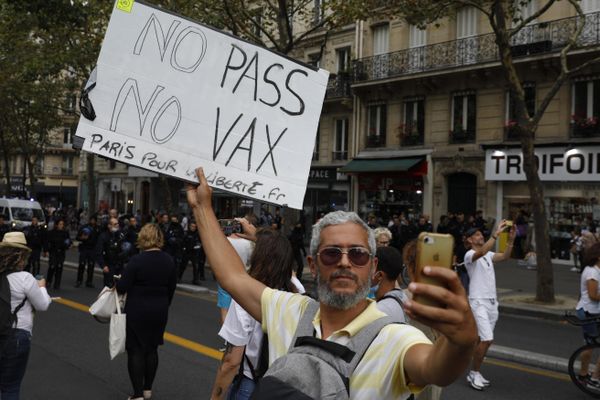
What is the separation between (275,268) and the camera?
3.77m

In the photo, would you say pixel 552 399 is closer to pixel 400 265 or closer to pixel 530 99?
pixel 400 265

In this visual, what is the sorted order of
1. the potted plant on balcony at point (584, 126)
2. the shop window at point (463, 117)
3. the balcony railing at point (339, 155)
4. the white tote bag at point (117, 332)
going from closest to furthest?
the white tote bag at point (117, 332)
the potted plant on balcony at point (584, 126)
the shop window at point (463, 117)
the balcony railing at point (339, 155)

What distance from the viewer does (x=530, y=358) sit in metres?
7.60

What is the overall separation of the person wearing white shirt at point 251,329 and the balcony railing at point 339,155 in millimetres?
24305

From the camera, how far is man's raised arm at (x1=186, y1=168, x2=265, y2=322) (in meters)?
2.43

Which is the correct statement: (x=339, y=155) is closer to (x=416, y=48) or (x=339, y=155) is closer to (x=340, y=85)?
(x=340, y=85)

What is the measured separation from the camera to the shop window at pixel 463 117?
888 inches

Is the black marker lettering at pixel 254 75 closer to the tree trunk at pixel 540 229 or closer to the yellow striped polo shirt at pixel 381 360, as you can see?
the yellow striped polo shirt at pixel 381 360

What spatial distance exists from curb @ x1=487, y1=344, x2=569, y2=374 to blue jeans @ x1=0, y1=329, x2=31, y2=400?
5.93 metres

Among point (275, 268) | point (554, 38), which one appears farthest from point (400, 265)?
point (554, 38)

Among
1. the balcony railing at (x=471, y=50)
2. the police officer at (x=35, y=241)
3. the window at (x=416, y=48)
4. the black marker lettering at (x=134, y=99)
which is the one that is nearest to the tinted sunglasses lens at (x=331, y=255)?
the black marker lettering at (x=134, y=99)

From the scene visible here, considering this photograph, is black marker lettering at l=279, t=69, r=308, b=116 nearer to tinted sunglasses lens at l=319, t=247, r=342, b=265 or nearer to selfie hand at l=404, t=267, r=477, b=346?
tinted sunglasses lens at l=319, t=247, r=342, b=265

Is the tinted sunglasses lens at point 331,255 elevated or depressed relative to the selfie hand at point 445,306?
elevated

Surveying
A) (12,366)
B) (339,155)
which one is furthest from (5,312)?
(339,155)
